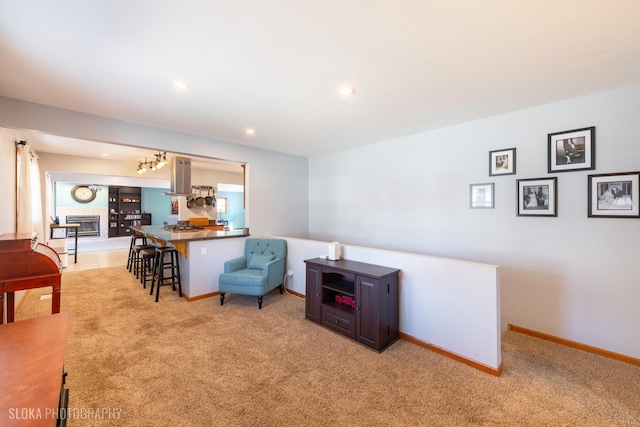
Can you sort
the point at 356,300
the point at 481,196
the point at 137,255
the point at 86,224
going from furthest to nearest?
the point at 86,224, the point at 137,255, the point at 481,196, the point at 356,300

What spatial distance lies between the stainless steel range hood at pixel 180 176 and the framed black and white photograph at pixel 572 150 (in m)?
6.47

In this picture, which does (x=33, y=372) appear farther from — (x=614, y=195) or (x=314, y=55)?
(x=614, y=195)

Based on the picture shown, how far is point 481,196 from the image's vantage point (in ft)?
10.5

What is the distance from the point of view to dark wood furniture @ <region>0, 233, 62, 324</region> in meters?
2.08

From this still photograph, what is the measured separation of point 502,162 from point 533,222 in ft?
2.43

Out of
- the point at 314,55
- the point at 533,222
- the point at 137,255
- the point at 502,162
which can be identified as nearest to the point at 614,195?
the point at 533,222

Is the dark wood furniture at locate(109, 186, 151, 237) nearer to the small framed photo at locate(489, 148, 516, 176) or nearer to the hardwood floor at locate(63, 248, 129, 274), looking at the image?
the hardwood floor at locate(63, 248, 129, 274)

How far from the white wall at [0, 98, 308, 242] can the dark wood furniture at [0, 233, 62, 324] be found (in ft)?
4.69

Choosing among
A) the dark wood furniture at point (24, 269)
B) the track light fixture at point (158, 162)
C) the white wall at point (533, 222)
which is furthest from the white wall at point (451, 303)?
the track light fixture at point (158, 162)

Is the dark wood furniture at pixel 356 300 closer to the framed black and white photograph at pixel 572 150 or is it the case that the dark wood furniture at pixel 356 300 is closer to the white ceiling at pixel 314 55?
the white ceiling at pixel 314 55

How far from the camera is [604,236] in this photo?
8.18ft

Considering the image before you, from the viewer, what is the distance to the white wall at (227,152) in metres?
2.83

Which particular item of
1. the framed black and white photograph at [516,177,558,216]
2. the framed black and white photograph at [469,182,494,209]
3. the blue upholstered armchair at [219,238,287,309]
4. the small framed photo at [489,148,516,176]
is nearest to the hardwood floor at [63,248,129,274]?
the blue upholstered armchair at [219,238,287,309]

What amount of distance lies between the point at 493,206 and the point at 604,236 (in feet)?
3.08
